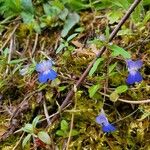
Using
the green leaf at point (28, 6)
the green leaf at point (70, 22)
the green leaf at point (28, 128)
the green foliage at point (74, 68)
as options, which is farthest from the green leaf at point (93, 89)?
the green leaf at point (28, 6)

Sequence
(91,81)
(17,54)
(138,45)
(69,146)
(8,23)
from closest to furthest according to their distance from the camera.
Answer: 1. (69,146)
2. (91,81)
3. (138,45)
4. (17,54)
5. (8,23)

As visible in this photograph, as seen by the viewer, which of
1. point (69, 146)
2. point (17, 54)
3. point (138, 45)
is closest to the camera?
point (69, 146)

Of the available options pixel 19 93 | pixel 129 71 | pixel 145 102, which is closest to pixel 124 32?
pixel 129 71

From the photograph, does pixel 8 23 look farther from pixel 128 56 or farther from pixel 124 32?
pixel 128 56

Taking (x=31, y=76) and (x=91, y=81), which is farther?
(x=31, y=76)

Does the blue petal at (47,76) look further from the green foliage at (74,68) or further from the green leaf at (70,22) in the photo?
the green leaf at (70,22)

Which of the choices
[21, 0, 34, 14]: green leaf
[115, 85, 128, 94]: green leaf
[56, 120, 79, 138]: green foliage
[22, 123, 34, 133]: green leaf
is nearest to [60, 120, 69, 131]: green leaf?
[56, 120, 79, 138]: green foliage
